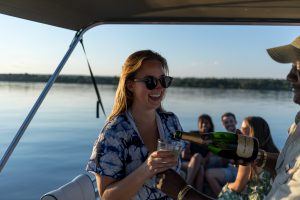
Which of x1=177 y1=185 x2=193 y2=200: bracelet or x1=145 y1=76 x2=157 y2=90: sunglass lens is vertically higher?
x1=145 y1=76 x2=157 y2=90: sunglass lens

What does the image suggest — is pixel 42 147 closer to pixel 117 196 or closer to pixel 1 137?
pixel 1 137

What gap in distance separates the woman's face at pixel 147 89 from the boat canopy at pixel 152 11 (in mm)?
515

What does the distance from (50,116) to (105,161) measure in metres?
19.8

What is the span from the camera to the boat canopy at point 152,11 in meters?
2.17

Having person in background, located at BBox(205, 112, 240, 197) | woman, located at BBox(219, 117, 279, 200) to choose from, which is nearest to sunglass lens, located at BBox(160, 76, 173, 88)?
woman, located at BBox(219, 117, 279, 200)

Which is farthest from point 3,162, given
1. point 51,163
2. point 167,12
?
point 51,163

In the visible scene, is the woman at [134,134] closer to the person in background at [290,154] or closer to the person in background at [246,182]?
the person in background at [246,182]

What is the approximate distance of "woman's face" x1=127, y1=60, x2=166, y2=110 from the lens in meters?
1.79

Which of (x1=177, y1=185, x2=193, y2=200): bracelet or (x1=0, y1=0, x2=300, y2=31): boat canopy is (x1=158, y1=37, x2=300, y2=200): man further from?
(x1=0, y1=0, x2=300, y2=31): boat canopy

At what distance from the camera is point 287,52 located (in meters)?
1.52

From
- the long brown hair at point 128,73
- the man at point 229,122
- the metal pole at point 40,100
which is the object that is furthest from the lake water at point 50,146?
the long brown hair at point 128,73

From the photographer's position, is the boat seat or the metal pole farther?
the metal pole

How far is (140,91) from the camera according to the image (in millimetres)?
1797

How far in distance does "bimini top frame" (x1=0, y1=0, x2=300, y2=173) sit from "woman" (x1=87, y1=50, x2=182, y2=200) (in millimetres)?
526
